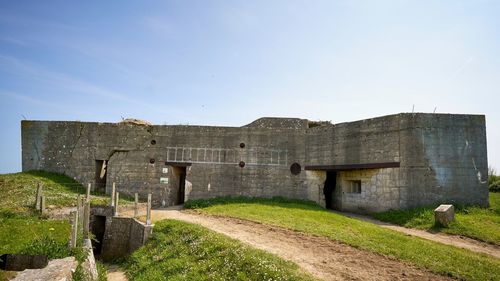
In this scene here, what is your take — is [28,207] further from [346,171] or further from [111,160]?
[346,171]

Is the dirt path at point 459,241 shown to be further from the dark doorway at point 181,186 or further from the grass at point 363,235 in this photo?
the dark doorway at point 181,186

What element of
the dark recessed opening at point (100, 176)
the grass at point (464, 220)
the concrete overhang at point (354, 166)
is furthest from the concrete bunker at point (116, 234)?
the grass at point (464, 220)

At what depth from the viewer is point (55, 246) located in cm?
889

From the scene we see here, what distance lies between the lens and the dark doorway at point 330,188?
1977 cm

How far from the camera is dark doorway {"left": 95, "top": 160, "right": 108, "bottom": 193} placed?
20219 mm

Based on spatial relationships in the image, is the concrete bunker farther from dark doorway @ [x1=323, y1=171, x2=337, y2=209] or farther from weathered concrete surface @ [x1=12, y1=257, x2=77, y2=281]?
dark doorway @ [x1=323, y1=171, x2=337, y2=209]

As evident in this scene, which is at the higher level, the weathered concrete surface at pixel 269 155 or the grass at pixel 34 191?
the weathered concrete surface at pixel 269 155

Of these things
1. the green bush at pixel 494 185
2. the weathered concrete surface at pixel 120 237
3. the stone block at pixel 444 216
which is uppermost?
the green bush at pixel 494 185

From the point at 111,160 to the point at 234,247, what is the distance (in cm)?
1335

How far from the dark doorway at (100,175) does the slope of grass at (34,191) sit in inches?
34.8

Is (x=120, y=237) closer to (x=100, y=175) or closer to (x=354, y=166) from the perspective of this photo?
(x=100, y=175)

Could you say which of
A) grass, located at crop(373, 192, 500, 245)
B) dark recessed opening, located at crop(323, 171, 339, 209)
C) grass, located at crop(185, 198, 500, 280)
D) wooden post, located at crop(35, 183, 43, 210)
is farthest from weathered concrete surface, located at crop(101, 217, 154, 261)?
dark recessed opening, located at crop(323, 171, 339, 209)

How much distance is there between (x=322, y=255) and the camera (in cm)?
894

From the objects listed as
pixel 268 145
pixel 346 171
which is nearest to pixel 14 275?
pixel 268 145
